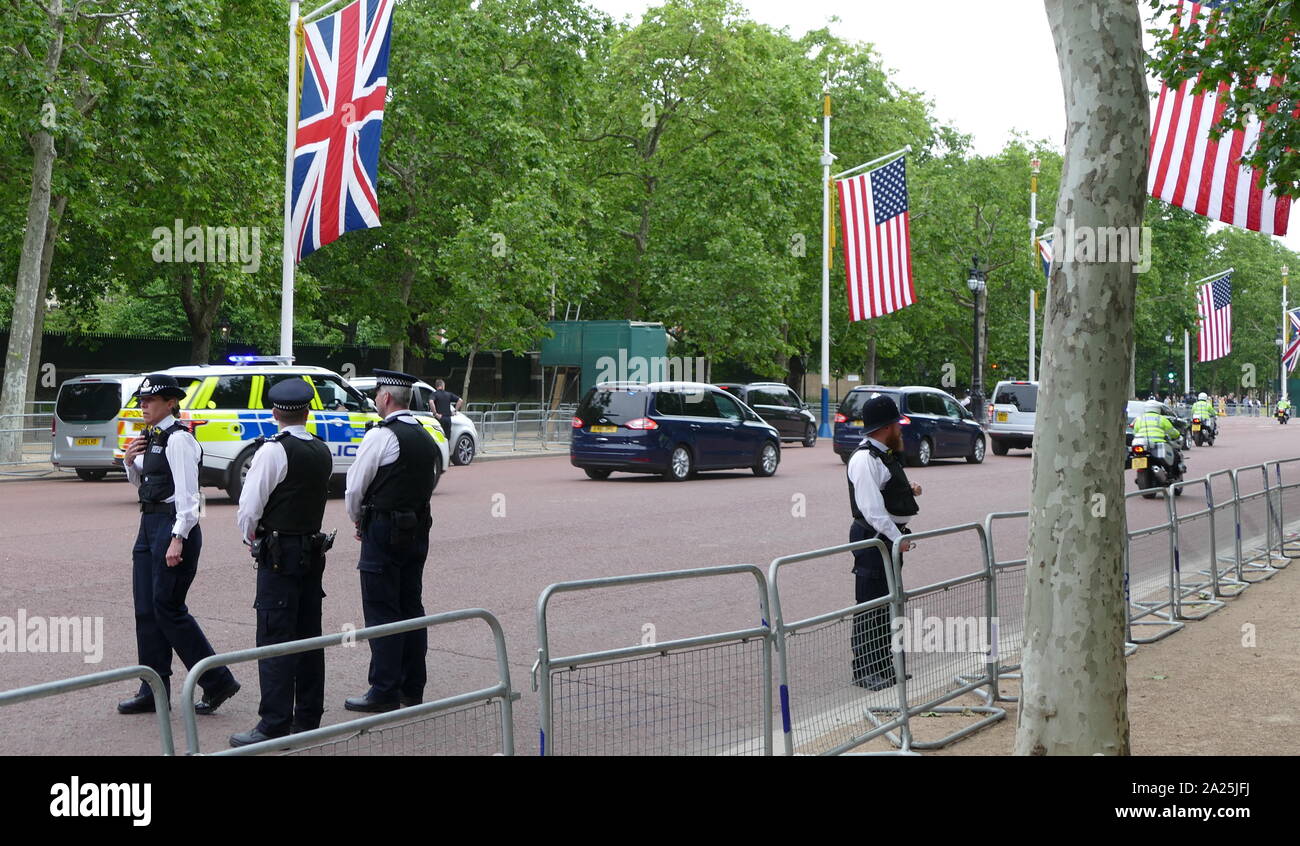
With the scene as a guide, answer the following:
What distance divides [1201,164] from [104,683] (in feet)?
50.2

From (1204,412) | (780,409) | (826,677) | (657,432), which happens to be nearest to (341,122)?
(657,432)

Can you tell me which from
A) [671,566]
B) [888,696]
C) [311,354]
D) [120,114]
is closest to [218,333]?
[311,354]

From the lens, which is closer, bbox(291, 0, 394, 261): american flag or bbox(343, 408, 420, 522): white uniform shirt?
bbox(343, 408, 420, 522): white uniform shirt

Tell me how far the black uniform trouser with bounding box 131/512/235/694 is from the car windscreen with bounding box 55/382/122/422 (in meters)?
15.8

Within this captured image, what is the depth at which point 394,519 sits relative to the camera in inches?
291

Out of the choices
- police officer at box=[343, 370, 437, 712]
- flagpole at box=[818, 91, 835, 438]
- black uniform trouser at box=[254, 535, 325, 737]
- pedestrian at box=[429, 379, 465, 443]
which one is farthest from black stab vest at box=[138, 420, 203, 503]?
flagpole at box=[818, 91, 835, 438]

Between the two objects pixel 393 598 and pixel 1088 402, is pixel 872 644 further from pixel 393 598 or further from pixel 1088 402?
pixel 393 598

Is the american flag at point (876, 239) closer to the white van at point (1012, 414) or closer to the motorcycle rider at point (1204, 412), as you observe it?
the white van at point (1012, 414)

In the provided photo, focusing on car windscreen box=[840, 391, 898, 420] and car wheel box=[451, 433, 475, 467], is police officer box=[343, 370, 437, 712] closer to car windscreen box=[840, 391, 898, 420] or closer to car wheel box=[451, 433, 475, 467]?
car wheel box=[451, 433, 475, 467]

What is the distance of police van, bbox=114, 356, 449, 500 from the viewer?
17.7 m

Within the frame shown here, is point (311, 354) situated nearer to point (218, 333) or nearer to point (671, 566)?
point (218, 333)
